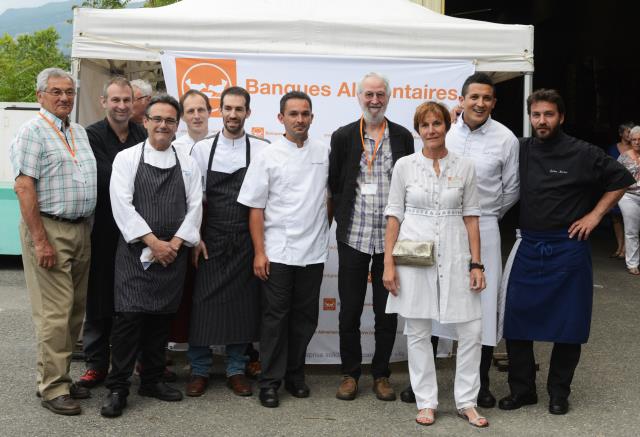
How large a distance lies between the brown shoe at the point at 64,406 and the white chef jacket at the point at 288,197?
4.55ft

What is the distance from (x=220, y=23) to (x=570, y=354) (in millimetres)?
3089

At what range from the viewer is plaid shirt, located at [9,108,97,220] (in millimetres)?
4070

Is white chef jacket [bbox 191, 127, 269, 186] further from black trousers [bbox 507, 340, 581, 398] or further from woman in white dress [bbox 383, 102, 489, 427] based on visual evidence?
black trousers [bbox 507, 340, 581, 398]

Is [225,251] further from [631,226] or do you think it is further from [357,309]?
[631,226]

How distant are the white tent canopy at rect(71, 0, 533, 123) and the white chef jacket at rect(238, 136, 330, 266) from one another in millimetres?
987

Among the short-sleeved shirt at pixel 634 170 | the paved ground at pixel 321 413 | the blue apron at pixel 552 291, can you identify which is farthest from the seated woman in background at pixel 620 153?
the blue apron at pixel 552 291

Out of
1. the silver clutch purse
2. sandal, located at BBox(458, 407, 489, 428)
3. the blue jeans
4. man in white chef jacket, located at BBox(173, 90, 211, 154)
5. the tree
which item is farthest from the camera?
the tree

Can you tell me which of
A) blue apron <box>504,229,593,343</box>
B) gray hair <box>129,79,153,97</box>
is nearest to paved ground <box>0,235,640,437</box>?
blue apron <box>504,229,593,343</box>

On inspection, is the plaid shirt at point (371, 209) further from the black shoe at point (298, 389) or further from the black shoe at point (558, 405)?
the black shoe at point (558, 405)

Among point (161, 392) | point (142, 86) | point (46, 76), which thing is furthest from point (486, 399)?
point (46, 76)

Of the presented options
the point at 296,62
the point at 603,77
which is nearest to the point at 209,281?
the point at 296,62

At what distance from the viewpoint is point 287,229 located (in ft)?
14.6

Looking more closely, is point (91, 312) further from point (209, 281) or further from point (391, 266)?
point (391, 266)

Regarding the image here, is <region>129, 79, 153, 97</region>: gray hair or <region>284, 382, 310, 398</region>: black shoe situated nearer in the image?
<region>284, 382, 310, 398</region>: black shoe
